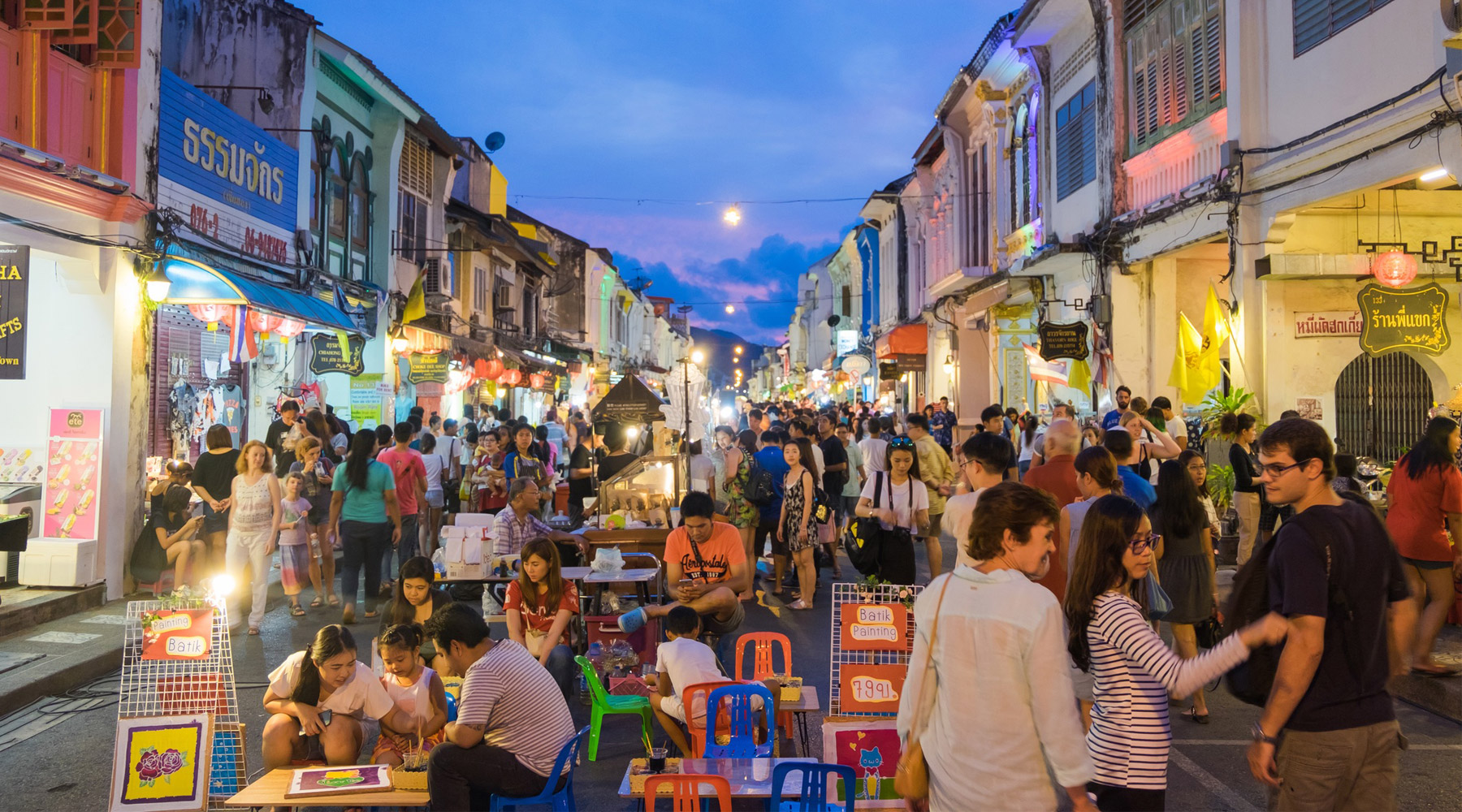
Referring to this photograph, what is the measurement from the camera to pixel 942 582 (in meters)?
3.34

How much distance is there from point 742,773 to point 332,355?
1373cm

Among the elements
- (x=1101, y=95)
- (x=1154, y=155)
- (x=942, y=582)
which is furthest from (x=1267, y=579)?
(x=1101, y=95)

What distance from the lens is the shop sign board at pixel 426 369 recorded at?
67.7 ft

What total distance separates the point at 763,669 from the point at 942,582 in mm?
3274

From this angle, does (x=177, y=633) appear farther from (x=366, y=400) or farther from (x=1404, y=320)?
(x=366, y=400)

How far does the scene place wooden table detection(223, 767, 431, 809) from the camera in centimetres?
450

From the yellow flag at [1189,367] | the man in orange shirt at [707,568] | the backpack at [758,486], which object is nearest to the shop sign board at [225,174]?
the backpack at [758,486]

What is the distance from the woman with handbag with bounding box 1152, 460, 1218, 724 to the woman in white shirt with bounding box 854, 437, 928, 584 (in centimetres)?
232

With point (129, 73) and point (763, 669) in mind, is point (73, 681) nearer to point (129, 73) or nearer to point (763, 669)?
point (763, 669)

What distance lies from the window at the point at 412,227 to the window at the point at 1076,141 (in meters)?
13.4

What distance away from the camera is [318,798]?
4.48 m

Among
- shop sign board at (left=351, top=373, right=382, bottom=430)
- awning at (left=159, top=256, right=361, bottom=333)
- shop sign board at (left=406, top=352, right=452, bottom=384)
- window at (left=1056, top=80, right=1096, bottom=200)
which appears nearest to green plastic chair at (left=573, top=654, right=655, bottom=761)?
awning at (left=159, top=256, right=361, bottom=333)

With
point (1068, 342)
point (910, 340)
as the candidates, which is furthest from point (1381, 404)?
point (910, 340)

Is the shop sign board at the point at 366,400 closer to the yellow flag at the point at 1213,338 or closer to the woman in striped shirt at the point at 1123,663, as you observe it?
the yellow flag at the point at 1213,338
